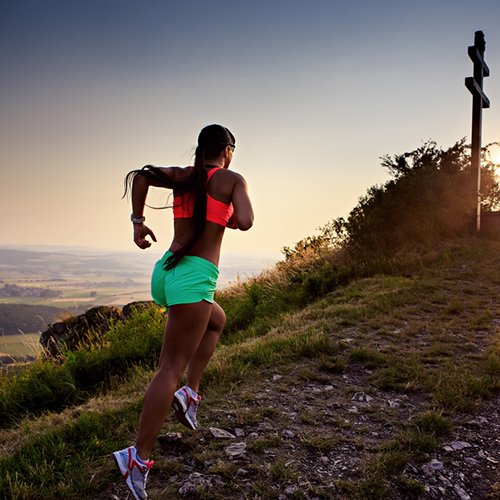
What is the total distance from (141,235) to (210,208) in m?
0.58

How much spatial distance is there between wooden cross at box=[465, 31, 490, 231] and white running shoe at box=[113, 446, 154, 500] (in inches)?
524

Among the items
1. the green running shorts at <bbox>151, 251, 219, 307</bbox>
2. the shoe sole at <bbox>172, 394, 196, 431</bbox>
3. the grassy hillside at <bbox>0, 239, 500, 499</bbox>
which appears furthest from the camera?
the shoe sole at <bbox>172, 394, 196, 431</bbox>

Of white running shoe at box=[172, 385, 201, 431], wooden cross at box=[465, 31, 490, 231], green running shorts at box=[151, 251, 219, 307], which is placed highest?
wooden cross at box=[465, 31, 490, 231]

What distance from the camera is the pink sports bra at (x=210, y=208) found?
2811mm

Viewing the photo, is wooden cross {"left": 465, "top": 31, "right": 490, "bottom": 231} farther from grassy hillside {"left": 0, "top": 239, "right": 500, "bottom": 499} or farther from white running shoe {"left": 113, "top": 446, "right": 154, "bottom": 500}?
white running shoe {"left": 113, "top": 446, "right": 154, "bottom": 500}

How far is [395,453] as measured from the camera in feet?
10.5

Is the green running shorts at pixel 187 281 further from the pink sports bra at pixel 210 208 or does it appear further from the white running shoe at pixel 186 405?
the white running shoe at pixel 186 405

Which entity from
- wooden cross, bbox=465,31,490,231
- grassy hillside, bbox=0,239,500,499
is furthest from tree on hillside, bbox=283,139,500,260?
grassy hillside, bbox=0,239,500,499

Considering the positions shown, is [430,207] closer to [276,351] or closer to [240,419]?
[276,351]

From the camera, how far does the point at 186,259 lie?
2.80 metres

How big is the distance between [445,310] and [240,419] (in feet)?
15.2

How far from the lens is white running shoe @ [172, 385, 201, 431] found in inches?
128

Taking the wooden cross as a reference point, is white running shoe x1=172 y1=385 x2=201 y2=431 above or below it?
below

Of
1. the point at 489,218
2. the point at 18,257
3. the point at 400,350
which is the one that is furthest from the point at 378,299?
the point at 18,257
